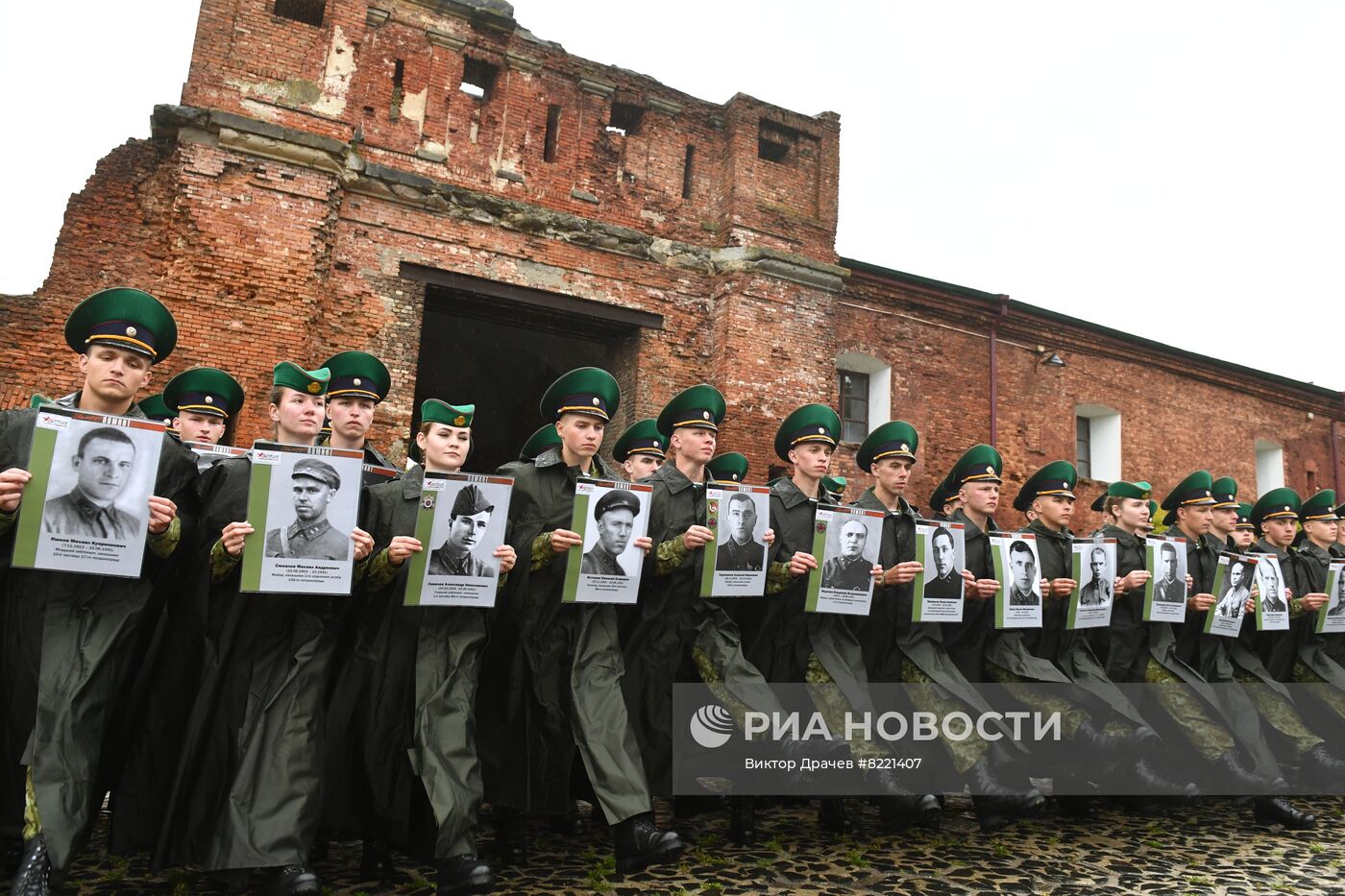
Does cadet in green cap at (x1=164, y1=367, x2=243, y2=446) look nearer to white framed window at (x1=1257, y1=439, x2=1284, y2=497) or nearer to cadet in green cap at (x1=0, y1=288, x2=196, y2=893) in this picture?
cadet in green cap at (x1=0, y1=288, x2=196, y2=893)

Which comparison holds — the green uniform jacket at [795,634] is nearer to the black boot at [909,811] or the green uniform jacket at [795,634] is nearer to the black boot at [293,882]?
the black boot at [909,811]

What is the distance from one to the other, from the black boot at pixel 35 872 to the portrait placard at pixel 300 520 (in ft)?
3.49

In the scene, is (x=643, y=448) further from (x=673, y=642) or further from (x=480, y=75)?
(x=480, y=75)

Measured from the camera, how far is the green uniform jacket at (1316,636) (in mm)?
6898

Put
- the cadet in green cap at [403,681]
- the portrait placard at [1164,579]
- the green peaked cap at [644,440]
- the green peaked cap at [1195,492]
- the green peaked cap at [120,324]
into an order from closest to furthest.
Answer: the green peaked cap at [120,324] → the cadet in green cap at [403,681] → the portrait placard at [1164,579] → the green peaked cap at [644,440] → the green peaked cap at [1195,492]

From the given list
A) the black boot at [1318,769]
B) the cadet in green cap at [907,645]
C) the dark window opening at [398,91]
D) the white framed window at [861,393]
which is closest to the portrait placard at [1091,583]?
the cadet in green cap at [907,645]

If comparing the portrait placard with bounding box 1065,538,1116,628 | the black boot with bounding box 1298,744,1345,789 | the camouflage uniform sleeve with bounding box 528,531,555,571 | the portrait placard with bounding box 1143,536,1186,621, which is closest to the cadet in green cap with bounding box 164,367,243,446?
the camouflage uniform sleeve with bounding box 528,531,555,571

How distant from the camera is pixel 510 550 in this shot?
410 centimetres

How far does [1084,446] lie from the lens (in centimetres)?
1822

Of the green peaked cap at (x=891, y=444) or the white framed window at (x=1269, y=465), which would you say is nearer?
the green peaked cap at (x=891, y=444)

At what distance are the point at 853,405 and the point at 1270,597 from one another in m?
9.09

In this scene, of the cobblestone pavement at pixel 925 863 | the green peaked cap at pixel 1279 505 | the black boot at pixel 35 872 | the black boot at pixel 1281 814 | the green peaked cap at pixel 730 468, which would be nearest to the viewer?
the black boot at pixel 35 872

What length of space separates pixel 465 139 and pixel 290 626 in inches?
363

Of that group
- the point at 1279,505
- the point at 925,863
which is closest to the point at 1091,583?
the point at 925,863
